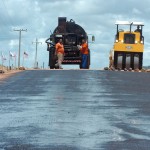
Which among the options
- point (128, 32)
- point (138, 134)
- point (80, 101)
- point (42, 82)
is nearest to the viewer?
point (138, 134)

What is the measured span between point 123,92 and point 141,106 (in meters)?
3.81

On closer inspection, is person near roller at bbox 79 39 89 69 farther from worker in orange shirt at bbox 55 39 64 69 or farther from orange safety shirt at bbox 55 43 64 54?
orange safety shirt at bbox 55 43 64 54

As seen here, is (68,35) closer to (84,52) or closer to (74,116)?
(84,52)

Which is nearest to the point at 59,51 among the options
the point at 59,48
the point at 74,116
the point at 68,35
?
the point at 59,48

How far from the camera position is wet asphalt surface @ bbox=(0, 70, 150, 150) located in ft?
30.8

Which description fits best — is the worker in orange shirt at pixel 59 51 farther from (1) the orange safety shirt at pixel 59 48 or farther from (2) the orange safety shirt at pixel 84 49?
(2) the orange safety shirt at pixel 84 49

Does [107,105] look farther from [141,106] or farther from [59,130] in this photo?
[59,130]

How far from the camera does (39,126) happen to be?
11203 mm

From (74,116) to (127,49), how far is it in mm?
Result: 26562

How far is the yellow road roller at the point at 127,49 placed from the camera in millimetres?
38750

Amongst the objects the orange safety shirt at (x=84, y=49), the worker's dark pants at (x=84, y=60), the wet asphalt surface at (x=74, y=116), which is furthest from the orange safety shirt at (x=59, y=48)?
the wet asphalt surface at (x=74, y=116)

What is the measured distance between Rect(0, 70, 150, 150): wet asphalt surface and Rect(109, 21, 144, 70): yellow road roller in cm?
1703

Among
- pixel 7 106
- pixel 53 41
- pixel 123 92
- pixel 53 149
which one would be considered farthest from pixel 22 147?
pixel 53 41

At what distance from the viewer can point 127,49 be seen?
3875cm
